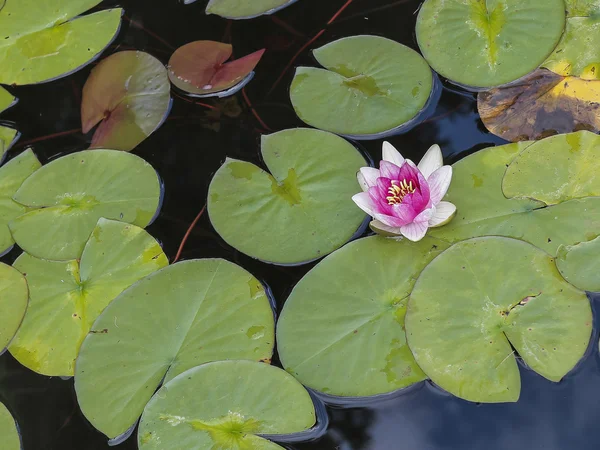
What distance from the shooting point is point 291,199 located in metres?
2.23

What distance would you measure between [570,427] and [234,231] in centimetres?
146

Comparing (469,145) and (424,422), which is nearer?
(424,422)

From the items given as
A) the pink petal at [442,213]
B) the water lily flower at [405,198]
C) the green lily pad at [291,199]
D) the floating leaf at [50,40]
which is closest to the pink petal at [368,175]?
the water lily flower at [405,198]

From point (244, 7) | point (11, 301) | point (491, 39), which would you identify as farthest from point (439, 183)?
point (11, 301)

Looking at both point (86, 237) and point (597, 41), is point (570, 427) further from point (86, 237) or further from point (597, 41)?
point (86, 237)

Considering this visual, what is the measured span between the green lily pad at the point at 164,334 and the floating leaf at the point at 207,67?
0.99m

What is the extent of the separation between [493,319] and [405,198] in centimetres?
54

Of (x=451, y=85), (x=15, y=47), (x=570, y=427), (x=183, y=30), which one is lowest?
(x=570, y=427)

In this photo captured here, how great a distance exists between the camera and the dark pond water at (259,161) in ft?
6.07

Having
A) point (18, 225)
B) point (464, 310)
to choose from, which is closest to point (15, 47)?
point (18, 225)

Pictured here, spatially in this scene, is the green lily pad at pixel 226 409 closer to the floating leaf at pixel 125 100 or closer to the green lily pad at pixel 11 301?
the green lily pad at pixel 11 301

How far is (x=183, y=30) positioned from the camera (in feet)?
9.43

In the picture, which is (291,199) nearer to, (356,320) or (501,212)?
(356,320)

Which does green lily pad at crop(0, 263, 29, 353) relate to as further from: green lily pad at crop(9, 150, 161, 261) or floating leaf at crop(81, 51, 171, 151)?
floating leaf at crop(81, 51, 171, 151)
